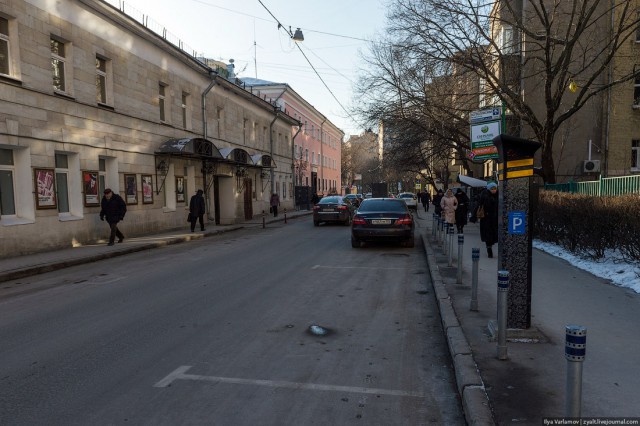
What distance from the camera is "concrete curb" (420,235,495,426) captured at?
118 inches

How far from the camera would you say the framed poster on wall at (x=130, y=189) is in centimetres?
1549

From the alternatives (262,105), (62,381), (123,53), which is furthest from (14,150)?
(262,105)

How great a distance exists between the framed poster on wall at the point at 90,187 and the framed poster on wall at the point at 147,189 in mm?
2369

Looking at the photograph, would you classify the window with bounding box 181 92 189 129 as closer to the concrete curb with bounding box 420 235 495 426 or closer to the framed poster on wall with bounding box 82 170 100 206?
the framed poster on wall with bounding box 82 170 100 206

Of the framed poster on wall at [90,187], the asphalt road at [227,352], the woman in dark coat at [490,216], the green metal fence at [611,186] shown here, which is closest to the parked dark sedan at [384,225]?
the woman in dark coat at [490,216]

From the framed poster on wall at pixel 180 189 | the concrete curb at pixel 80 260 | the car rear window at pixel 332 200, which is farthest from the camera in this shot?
the car rear window at pixel 332 200

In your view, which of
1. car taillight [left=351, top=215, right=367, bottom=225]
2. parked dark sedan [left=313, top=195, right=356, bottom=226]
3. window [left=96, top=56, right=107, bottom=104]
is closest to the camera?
car taillight [left=351, top=215, right=367, bottom=225]

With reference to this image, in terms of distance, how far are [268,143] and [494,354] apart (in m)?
29.6

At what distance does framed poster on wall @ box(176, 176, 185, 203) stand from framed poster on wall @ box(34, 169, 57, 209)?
6983 millimetres

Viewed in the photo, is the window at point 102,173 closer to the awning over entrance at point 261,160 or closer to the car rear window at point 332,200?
the car rear window at point 332,200

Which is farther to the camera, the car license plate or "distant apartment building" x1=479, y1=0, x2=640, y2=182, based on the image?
"distant apartment building" x1=479, y1=0, x2=640, y2=182

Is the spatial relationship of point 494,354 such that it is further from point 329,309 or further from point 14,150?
point 14,150

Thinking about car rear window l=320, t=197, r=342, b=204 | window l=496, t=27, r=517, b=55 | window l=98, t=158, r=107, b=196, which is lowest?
car rear window l=320, t=197, r=342, b=204

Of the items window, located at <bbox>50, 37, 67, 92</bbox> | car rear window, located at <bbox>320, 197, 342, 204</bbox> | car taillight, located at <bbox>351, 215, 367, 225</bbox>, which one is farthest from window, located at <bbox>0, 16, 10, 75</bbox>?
car rear window, located at <bbox>320, 197, 342, 204</bbox>
